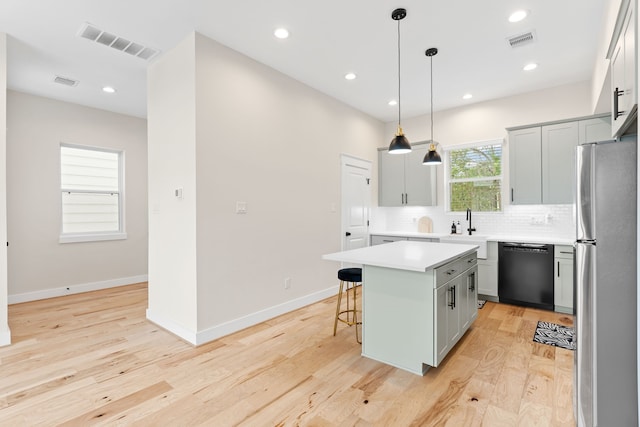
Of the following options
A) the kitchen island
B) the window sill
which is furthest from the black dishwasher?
the window sill

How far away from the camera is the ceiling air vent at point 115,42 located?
302cm

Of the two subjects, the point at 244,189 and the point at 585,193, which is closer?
the point at 585,193

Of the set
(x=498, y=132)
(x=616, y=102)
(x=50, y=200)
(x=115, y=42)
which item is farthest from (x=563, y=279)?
(x=50, y=200)

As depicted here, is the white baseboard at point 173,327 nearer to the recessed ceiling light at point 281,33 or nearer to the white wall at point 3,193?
the white wall at point 3,193

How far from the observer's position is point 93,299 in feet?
15.3

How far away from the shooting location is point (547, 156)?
167 inches

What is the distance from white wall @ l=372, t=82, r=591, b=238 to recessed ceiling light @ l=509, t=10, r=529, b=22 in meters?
2.12

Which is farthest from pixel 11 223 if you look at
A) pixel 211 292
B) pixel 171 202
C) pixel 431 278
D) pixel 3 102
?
pixel 431 278

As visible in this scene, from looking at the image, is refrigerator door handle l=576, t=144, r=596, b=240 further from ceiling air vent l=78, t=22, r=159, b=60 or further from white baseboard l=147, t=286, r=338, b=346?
ceiling air vent l=78, t=22, r=159, b=60

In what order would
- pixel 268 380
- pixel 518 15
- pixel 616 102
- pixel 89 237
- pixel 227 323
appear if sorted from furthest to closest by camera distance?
pixel 89 237
pixel 227 323
pixel 518 15
pixel 268 380
pixel 616 102

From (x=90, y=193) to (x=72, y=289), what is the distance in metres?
1.54

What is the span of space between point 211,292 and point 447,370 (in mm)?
2257

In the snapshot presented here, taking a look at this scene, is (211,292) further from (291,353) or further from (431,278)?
(431,278)

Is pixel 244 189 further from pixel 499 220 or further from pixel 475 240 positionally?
pixel 499 220
